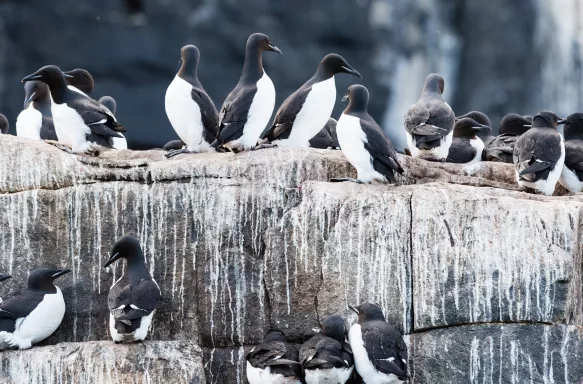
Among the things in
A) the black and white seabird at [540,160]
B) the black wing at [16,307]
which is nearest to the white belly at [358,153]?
the black and white seabird at [540,160]

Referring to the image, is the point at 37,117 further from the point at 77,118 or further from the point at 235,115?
the point at 235,115

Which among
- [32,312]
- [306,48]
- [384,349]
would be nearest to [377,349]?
[384,349]

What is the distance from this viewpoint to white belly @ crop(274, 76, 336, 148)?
402 inches

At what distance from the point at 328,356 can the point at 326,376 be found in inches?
6.6

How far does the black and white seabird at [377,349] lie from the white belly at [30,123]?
15.4ft

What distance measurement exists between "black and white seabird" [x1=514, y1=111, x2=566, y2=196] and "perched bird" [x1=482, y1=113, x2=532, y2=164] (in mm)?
1255

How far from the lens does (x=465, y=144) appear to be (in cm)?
1098

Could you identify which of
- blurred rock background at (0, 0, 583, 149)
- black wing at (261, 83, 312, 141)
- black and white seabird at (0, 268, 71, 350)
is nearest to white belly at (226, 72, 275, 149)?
black wing at (261, 83, 312, 141)

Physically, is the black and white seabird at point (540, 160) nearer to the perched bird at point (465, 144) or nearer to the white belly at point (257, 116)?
the perched bird at point (465, 144)

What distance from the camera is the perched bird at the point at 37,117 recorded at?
11.5 m

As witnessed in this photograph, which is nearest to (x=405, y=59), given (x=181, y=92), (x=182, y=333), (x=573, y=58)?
(x=573, y=58)

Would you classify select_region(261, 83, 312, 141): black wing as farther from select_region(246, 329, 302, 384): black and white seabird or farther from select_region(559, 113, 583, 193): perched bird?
select_region(246, 329, 302, 384): black and white seabird

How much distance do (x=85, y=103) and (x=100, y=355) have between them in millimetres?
2693

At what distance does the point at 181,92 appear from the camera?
398 inches
